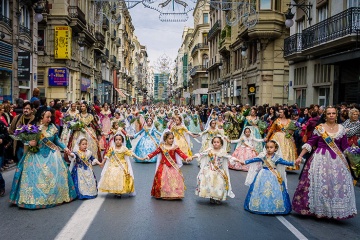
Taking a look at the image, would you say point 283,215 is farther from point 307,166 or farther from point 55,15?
point 55,15

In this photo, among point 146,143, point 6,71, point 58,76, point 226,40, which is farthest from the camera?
point 226,40

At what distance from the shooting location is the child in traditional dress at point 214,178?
27.5 ft

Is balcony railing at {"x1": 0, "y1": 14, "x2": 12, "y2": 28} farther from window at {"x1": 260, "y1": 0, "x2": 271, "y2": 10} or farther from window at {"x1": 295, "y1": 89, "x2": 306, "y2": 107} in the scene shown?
window at {"x1": 260, "y1": 0, "x2": 271, "y2": 10}

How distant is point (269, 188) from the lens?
7613mm

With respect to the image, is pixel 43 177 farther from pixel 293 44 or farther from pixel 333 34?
pixel 293 44

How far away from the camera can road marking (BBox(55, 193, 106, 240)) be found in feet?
20.6

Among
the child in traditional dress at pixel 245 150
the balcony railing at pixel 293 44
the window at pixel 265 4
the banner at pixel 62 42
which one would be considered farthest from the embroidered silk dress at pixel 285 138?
the banner at pixel 62 42

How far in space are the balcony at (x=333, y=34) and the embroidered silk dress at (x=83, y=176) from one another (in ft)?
41.4

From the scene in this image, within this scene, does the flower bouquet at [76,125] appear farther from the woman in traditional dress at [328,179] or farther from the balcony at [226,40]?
the balcony at [226,40]

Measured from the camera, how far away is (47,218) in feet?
23.5

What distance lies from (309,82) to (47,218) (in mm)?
19310

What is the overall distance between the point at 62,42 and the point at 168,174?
24821mm

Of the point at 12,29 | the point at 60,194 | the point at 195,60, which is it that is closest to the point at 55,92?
the point at 12,29

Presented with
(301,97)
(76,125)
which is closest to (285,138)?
(76,125)
